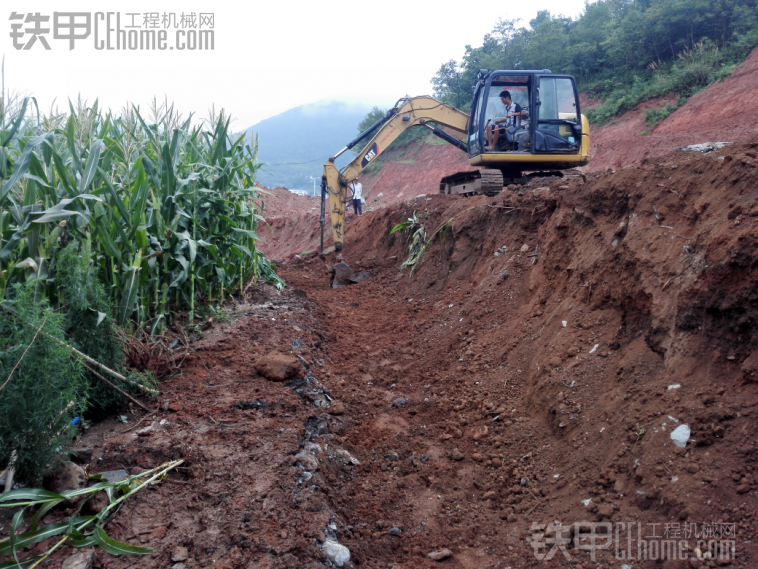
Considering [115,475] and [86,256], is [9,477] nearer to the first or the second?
[115,475]

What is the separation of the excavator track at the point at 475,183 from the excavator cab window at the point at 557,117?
0.96m

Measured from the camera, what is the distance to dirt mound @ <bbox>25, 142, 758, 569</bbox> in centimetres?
223

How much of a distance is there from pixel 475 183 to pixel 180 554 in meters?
8.58

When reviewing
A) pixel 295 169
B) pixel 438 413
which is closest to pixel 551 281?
pixel 438 413

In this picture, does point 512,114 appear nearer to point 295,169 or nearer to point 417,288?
point 417,288

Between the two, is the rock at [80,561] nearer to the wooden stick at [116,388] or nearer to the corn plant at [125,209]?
the wooden stick at [116,388]

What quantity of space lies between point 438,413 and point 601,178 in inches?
108

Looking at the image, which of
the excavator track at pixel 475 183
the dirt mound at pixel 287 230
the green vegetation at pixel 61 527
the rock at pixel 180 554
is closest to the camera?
the green vegetation at pixel 61 527

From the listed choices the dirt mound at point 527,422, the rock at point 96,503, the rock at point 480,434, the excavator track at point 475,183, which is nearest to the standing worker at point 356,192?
the excavator track at point 475,183

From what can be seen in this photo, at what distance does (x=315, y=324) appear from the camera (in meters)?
5.77

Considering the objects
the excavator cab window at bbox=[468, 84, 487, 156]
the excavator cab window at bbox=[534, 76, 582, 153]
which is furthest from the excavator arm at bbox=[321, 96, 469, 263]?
the excavator cab window at bbox=[534, 76, 582, 153]

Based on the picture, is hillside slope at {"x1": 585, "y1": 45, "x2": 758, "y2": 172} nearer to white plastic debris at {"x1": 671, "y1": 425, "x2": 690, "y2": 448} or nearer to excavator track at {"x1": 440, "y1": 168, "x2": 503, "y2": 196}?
excavator track at {"x1": 440, "y1": 168, "x2": 503, "y2": 196}

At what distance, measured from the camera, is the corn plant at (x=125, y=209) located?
10.7 feet

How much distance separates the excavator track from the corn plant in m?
4.72
